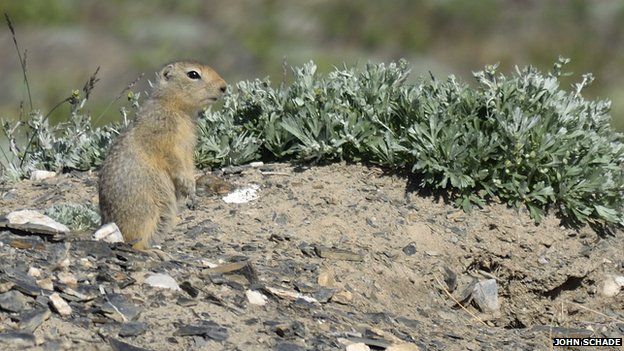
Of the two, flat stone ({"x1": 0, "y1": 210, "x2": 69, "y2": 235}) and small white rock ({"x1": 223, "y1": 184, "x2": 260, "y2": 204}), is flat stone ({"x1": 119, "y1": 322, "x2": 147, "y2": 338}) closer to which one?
flat stone ({"x1": 0, "y1": 210, "x2": 69, "y2": 235})

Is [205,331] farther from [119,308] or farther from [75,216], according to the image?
[75,216]

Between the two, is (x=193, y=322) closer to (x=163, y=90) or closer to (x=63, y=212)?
(x=63, y=212)

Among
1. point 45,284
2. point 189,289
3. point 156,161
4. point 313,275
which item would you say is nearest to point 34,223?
point 45,284

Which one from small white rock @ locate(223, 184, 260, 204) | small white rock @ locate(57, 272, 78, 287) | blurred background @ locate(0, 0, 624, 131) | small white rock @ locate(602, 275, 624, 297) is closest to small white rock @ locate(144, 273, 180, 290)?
small white rock @ locate(57, 272, 78, 287)

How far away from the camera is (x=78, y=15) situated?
23297 mm

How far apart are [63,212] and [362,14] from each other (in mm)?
15644

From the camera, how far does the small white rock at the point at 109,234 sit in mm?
7285

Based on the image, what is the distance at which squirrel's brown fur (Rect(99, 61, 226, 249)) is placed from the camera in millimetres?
7805

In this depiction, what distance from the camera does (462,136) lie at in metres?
8.81

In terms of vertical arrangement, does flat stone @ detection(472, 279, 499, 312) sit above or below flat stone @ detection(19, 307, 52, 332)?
above

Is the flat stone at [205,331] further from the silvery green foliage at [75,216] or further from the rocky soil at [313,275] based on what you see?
the silvery green foliage at [75,216]

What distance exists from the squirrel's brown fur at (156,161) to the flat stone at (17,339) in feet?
6.11

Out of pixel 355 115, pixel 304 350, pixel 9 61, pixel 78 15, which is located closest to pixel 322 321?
pixel 304 350

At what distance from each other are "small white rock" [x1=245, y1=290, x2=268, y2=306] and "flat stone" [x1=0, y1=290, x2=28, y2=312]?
1334 mm
